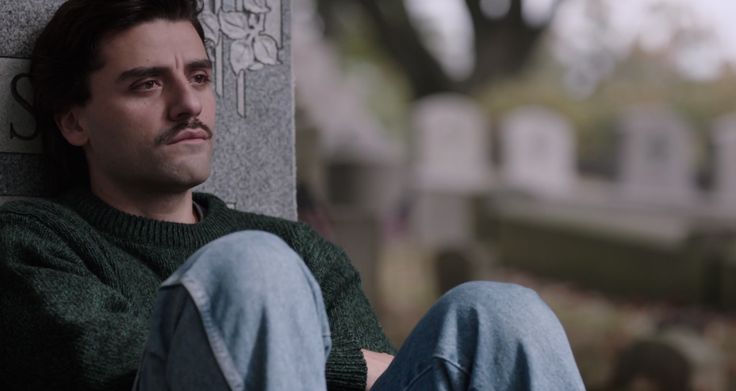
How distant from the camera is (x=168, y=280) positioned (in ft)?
5.74

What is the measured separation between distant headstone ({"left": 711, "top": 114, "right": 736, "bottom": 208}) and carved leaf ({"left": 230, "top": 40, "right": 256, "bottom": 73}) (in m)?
9.84

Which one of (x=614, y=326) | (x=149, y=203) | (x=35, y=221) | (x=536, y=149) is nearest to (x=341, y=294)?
(x=149, y=203)

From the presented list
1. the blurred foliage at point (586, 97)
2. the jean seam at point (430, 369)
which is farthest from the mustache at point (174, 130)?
the blurred foliage at point (586, 97)

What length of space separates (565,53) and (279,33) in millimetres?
20322

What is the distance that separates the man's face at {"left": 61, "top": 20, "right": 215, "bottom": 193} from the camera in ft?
7.80

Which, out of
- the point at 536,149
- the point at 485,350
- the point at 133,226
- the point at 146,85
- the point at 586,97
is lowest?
the point at 536,149

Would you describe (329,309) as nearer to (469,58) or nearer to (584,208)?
(584,208)

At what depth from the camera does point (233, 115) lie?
2994 millimetres

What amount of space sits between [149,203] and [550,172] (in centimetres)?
1157

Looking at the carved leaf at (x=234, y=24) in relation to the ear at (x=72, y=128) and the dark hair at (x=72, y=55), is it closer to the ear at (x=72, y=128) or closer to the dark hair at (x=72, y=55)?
the dark hair at (x=72, y=55)

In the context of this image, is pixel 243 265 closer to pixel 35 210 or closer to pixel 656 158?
pixel 35 210

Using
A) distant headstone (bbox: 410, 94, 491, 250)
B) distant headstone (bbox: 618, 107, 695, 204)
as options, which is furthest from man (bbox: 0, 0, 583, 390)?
distant headstone (bbox: 618, 107, 695, 204)

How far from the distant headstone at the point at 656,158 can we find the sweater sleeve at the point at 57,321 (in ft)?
35.4

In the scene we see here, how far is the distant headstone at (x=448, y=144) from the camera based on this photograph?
13.2 m
